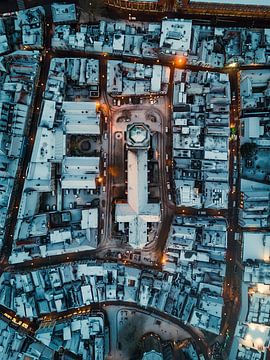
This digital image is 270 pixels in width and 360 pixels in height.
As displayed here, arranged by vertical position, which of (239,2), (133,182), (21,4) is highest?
(21,4)

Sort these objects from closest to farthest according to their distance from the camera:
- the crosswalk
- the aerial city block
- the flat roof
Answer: the flat roof
the aerial city block
the crosswalk

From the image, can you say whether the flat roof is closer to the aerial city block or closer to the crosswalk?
the aerial city block

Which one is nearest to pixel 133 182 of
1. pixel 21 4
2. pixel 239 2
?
pixel 239 2

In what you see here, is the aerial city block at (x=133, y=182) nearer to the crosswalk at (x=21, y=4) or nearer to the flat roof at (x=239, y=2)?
the crosswalk at (x=21, y=4)

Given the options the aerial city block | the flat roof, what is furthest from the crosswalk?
the flat roof

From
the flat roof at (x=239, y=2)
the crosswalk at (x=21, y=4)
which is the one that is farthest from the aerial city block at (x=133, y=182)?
the flat roof at (x=239, y=2)

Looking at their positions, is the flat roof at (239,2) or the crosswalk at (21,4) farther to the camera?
the crosswalk at (21,4)

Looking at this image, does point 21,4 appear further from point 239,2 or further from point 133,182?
point 239,2

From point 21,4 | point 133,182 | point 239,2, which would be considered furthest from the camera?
point 21,4

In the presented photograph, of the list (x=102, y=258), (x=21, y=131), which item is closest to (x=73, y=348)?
(x=102, y=258)
